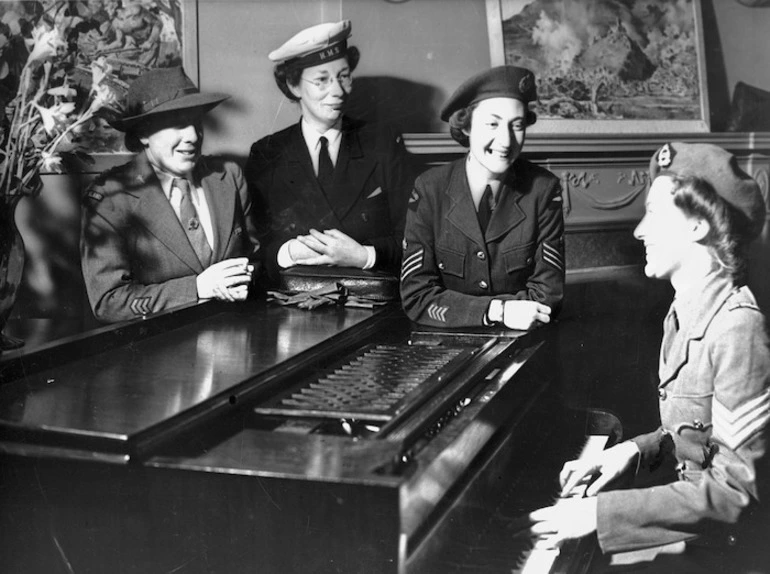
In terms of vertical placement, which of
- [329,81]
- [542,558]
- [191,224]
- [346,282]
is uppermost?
[329,81]

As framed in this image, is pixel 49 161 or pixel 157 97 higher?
pixel 157 97

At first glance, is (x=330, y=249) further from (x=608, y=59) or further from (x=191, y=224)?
(x=608, y=59)

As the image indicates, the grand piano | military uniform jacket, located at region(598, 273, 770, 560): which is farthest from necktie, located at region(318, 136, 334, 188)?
military uniform jacket, located at region(598, 273, 770, 560)

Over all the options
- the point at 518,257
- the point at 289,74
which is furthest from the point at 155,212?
the point at 518,257

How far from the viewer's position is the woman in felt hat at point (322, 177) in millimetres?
2350

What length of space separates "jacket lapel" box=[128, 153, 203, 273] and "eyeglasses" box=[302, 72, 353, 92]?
0.60 metres

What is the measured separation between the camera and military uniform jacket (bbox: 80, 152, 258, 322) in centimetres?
209

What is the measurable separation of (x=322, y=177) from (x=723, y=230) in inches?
53.6

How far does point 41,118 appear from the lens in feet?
6.72

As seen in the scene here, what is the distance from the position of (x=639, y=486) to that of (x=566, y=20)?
1.59m

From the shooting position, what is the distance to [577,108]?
8.14 ft

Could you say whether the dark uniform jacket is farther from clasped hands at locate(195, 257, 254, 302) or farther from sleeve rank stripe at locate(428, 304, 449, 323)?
sleeve rank stripe at locate(428, 304, 449, 323)

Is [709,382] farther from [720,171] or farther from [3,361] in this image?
[3,361]

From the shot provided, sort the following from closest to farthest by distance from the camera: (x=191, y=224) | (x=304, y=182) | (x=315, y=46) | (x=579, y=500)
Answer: (x=579, y=500) → (x=191, y=224) → (x=315, y=46) → (x=304, y=182)
